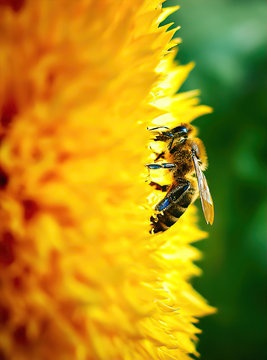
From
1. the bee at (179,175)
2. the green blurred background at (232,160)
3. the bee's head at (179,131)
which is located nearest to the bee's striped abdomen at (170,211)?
the bee at (179,175)

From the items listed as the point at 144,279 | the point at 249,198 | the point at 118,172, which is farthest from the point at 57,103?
the point at 249,198

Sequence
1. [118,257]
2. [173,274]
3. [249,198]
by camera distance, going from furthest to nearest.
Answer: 1. [249,198]
2. [173,274]
3. [118,257]

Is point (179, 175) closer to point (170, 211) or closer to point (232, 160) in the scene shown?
point (170, 211)

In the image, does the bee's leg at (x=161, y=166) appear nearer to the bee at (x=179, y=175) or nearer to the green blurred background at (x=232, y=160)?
the bee at (x=179, y=175)

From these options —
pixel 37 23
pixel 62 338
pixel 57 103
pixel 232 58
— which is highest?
pixel 232 58

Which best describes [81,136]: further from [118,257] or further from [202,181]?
[202,181]

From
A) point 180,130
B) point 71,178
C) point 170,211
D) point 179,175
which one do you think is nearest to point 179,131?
point 180,130

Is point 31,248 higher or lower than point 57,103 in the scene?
lower

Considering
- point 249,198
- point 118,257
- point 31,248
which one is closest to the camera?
point 31,248
